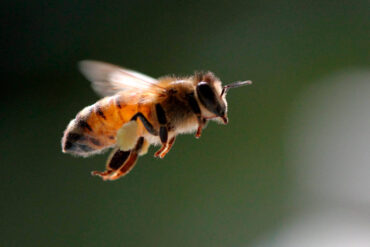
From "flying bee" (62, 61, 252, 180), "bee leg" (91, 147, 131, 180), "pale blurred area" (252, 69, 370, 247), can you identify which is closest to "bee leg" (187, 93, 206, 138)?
"flying bee" (62, 61, 252, 180)

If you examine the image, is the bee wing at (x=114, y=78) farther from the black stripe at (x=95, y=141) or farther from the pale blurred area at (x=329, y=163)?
the pale blurred area at (x=329, y=163)

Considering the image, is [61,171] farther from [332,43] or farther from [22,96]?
[332,43]

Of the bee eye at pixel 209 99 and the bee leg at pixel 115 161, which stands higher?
the bee eye at pixel 209 99

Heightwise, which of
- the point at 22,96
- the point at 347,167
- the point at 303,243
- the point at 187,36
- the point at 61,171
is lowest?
the point at 303,243

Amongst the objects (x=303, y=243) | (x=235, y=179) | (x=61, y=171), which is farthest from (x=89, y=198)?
(x=303, y=243)

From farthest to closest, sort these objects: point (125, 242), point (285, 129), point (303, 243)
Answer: point (285, 129), point (125, 242), point (303, 243)

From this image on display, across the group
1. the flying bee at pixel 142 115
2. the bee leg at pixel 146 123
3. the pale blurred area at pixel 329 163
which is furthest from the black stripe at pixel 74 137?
the pale blurred area at pixel 329 163
